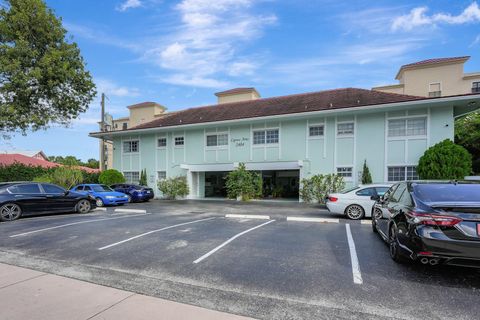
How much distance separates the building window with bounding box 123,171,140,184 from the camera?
2200 cm

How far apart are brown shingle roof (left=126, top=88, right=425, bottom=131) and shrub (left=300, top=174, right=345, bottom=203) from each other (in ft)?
13.7

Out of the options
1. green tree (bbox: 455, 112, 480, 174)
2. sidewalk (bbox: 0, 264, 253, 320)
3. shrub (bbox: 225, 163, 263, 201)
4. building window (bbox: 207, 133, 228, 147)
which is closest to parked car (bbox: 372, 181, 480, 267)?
sidewalk (bbox: 0, 264, 253, 320)

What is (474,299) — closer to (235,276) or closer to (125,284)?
→ (235,276)

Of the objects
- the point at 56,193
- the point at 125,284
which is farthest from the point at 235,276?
the point at 56,193

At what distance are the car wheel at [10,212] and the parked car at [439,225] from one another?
12221mm

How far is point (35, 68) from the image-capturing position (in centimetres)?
1694

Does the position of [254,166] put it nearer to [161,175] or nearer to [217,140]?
[217,140]

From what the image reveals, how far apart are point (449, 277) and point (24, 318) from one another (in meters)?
5.77

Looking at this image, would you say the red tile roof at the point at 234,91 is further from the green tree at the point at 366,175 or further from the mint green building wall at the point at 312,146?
the green tree at the point at 366,175

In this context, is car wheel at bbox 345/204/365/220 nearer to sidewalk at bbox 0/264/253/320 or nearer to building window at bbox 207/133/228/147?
sidewalk at bbox 0/264/253/320

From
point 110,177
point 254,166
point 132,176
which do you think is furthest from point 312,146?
point 110,177

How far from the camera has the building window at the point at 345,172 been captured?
51.3 ft

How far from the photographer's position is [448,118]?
13.8 m

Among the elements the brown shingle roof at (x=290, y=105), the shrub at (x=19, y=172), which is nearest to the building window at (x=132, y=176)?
the brown shingle roof at (x=290, y=105)
